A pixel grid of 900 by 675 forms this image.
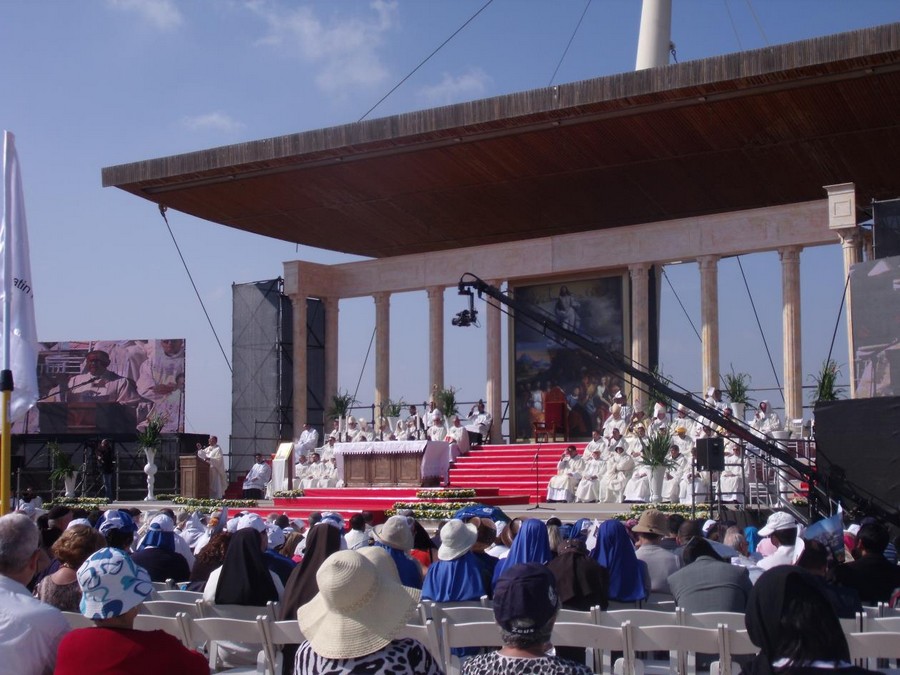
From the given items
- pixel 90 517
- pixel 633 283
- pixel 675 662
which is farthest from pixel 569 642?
pixel 633 283

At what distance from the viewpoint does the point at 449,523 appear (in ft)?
22.6

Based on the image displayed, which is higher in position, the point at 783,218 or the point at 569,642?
the point at 783,218

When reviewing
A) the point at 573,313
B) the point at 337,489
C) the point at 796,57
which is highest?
the point at 796,57

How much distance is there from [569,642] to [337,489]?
1931 centimetres

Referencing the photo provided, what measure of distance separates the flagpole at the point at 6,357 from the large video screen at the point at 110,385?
1241 inches

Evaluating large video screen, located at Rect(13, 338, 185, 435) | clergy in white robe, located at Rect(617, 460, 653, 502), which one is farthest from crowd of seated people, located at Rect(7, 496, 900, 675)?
large video screen, located at Rect(13, 338, 185, 435)

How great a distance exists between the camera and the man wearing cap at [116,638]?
11.4ft

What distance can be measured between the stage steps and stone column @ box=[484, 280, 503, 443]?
172 centimetres

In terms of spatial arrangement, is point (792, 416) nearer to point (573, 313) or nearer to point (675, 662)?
point (573, 313)

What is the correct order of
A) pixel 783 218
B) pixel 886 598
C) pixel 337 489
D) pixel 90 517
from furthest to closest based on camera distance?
pixel 783 218, pixel 337 489, pixel 90 517, pixel 886 598

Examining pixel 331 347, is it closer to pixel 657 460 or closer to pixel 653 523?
pixel 657 460

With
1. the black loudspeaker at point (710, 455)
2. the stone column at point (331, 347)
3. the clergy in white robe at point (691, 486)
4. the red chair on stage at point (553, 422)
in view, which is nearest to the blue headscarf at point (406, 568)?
the black loudspeaker at point (710, 455)

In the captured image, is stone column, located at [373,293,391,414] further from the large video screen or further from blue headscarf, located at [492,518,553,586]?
blue headscarf, located at [492,518,553,586]

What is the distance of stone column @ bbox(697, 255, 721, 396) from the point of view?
2625 centimetres
